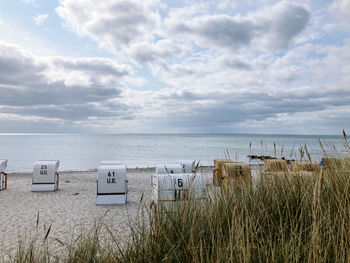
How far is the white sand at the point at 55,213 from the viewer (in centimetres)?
623

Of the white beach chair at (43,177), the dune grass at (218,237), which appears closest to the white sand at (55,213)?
the white beach chair at (43,177)

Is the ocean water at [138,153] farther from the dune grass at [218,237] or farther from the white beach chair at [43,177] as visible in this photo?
the white beach chair at [43,177]

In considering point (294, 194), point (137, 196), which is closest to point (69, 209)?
point (137, 196)

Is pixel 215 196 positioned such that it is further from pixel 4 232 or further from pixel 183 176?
pixel 4 232

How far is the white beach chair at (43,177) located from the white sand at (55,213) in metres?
0.41

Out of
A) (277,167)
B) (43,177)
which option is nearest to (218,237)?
(277,167)

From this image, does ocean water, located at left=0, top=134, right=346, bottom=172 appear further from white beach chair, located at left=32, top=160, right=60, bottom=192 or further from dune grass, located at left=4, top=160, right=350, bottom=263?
white beach chair, located at left=32, top=160, right=60, bottom=192

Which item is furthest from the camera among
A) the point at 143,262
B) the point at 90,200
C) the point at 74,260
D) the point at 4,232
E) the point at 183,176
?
the point at 90,200

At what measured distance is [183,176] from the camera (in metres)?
5.91

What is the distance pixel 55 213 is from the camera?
823 cm

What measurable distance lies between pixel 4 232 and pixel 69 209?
2426 mm

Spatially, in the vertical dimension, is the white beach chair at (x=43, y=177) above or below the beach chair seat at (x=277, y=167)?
below

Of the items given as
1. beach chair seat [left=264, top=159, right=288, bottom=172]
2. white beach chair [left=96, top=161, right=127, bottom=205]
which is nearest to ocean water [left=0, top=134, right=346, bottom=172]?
beach chair seat [left=264, top=159, right=288, bottom=172]

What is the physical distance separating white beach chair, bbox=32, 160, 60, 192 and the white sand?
406 mm
